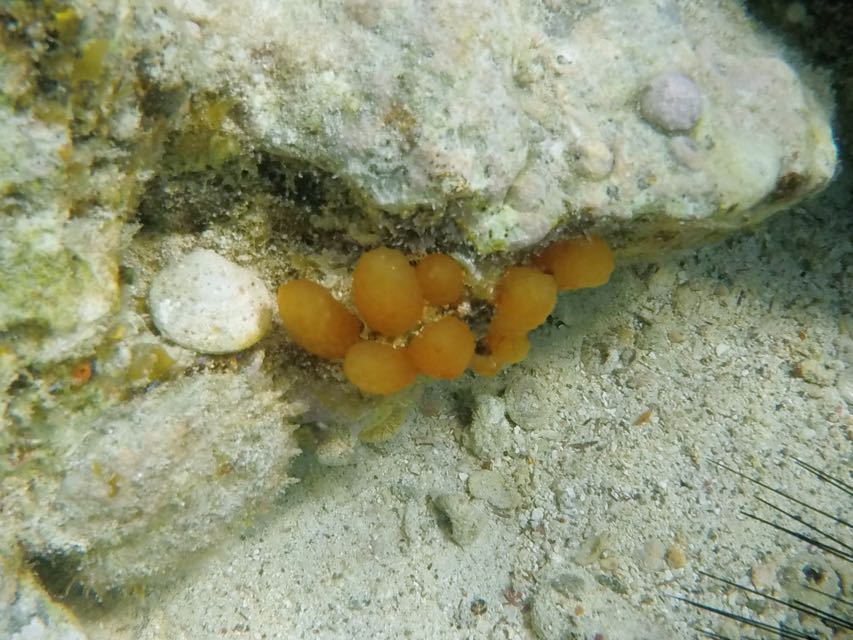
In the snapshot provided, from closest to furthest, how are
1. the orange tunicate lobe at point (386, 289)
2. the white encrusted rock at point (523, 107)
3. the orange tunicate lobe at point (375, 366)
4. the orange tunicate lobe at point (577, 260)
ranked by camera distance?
1. the white encrusted rock at point (523, 107)
2. the orange tunicate lobe at point (386, 289)
3. the orange tunicate lobe at point (375, 366)
4. the orange tunicate lobe at point (577, 260)

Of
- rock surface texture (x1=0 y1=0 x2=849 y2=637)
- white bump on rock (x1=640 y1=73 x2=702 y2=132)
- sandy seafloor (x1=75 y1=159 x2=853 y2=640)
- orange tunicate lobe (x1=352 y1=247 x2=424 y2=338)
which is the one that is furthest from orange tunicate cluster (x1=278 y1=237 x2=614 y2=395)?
sandy seafloor (x1=75 y1=159 x2=853 y2=640)

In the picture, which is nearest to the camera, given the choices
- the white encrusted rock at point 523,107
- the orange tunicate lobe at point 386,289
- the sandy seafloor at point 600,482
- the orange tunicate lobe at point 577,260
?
the white encrusted rock at point 523,107

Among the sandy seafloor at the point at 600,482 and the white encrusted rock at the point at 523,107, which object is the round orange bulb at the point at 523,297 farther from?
the sandy seafloor at the point at 600,482

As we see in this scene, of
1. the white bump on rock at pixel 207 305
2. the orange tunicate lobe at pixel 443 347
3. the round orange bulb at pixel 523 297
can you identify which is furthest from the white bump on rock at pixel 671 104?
the white bump on rock at pixel 207 305

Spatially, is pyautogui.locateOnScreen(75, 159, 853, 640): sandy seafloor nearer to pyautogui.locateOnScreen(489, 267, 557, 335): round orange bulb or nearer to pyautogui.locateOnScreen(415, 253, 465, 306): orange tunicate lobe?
pyautogui.locateOnScreen(489, 267, 557, 335): round orange bulb

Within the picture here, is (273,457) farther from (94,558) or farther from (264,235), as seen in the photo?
(264,235)

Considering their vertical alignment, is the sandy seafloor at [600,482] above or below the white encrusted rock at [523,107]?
below

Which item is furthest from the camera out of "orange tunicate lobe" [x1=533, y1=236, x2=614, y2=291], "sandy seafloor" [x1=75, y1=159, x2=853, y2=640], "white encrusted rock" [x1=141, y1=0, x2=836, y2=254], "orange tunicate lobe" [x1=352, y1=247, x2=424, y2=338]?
"sandy seafloor" [x1=75, y1=159, x2=853, y2=640]
